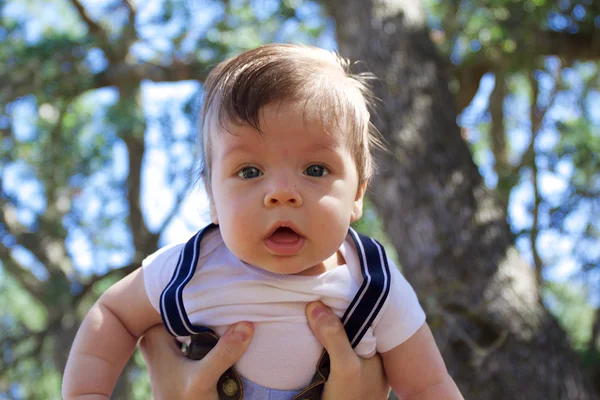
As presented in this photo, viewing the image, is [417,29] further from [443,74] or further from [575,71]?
[575,71]

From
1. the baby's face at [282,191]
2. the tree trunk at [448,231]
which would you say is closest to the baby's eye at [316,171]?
the baby's face at [282,191]

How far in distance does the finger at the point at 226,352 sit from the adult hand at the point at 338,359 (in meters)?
0.15

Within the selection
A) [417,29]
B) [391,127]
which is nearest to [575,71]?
[417,29]

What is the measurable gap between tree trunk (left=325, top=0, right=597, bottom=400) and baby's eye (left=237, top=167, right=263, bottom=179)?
6.60 ft

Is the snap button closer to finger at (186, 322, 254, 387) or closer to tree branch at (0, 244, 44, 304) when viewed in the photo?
finger at (186, 322, 254, 387)

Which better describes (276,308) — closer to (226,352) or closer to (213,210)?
(226,352)

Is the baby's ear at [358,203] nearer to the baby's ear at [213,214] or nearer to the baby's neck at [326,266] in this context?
the baby's neck at [326,266]

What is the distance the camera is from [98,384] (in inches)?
59.7

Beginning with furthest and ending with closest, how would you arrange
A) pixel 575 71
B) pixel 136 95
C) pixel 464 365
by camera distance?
pixel 575 71, pixel 136 95, pixel 464 365

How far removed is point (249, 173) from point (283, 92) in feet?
0.61

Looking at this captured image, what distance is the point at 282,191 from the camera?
1.35 m

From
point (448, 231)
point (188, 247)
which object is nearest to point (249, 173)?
point (188, 247)

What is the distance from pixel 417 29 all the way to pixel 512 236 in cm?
145

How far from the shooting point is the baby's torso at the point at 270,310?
1498 millimetres
